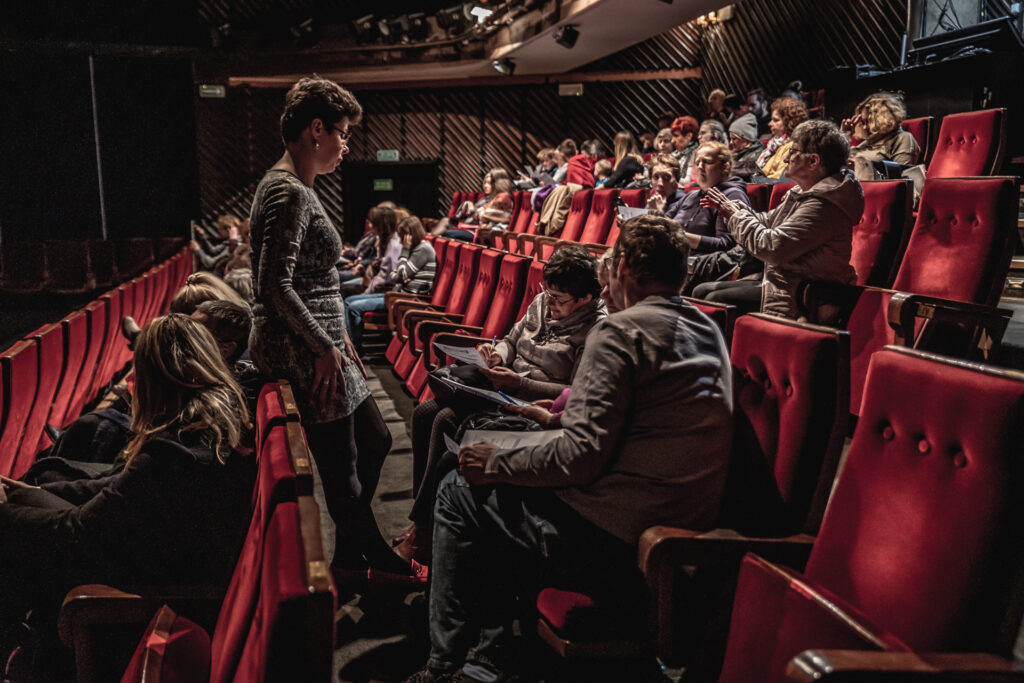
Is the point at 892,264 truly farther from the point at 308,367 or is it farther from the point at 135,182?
the point at 135,182

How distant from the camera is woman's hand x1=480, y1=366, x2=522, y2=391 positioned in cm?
196

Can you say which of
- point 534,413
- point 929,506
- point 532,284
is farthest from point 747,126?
point 929,506

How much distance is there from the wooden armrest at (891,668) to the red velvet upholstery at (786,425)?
427mm

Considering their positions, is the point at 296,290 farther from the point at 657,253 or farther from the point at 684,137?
the point at 684,137

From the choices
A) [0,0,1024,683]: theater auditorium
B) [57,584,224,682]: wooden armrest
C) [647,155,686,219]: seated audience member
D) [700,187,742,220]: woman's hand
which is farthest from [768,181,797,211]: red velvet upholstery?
[57,584,224,682]: wooden armrest

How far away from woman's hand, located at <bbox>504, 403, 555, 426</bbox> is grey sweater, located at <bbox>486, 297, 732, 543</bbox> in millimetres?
401

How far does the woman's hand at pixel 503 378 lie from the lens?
77.1 inches

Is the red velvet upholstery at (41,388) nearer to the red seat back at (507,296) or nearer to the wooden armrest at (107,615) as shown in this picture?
the wooden armrest at (107,615)

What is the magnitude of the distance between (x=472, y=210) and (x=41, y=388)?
17.0ft

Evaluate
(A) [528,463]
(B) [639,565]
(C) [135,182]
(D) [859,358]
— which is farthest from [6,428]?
(C) [135,182]

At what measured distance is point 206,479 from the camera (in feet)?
4.24

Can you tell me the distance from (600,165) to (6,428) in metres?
5.11

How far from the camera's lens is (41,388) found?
2332 millimetres

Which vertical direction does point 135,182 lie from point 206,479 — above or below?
above
